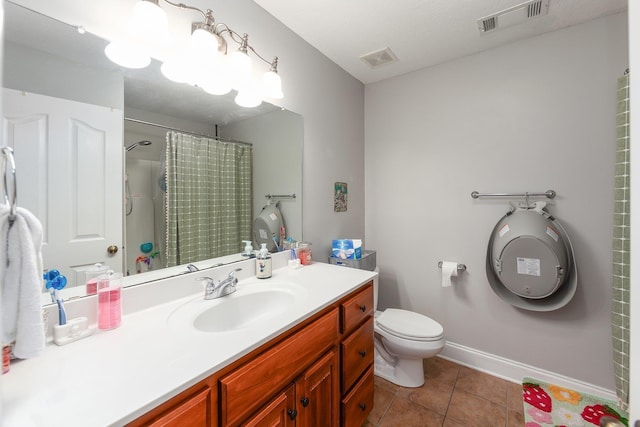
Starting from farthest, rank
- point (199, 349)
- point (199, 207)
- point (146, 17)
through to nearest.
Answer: point (199, 207)
point (146, 17)
point (199, 349)

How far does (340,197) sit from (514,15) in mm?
1598

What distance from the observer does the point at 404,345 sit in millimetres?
1789

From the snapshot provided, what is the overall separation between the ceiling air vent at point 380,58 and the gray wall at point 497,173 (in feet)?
0.94

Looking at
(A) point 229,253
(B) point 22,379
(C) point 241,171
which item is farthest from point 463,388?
(B) point 22,379

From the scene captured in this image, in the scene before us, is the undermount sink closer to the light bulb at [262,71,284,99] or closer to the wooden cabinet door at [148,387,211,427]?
the wooden cabinet door at [148,387,211,427]

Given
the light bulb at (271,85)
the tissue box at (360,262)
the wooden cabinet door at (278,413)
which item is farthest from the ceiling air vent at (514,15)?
the wooden cabinet door at (278,413)

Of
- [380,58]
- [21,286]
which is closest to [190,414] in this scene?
[21,286]

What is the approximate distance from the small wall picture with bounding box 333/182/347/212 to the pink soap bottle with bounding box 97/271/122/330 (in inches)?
61.2

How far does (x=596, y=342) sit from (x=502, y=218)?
0.92 metres

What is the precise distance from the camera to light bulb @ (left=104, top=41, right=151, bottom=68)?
1.07 meters

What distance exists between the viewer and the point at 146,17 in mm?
1062

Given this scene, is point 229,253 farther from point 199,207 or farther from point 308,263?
point 308,263

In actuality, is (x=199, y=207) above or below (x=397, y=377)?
above

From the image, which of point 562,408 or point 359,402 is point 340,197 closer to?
point 359,402
